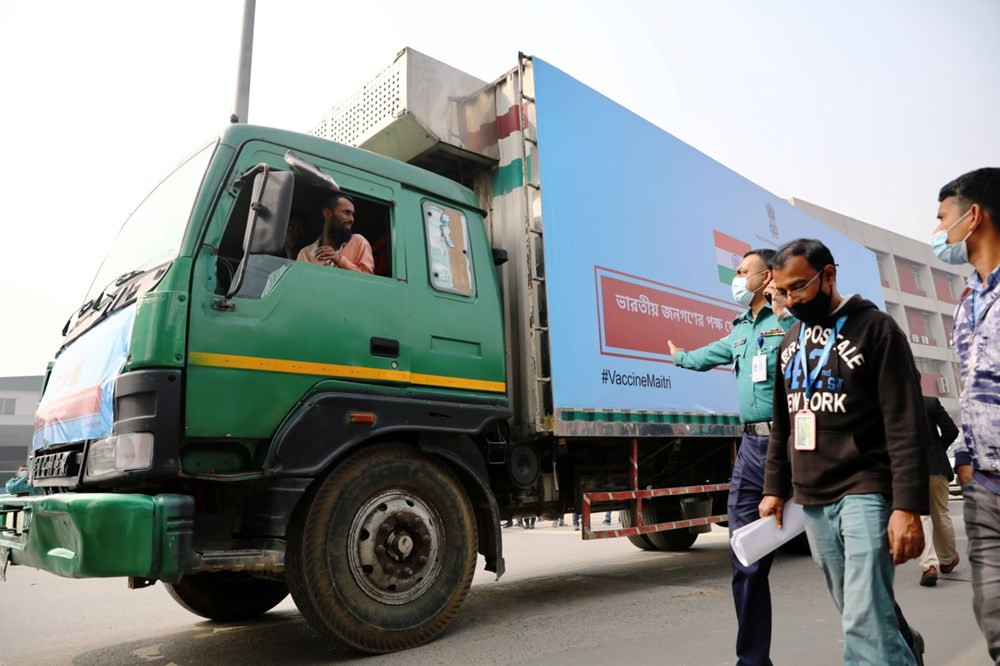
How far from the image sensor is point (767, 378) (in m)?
3.40

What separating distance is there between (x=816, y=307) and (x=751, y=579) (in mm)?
1249

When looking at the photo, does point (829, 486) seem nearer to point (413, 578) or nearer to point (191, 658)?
point (413, 578)

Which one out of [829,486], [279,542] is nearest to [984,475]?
[829,486]

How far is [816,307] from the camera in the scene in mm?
2502

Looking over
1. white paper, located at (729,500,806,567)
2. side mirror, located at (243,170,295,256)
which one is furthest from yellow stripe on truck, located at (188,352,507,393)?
white paper, located at (729,500,806,567)

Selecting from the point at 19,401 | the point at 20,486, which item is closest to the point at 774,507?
the point at 20,486

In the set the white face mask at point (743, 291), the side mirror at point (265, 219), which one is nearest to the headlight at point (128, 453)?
the side mirror at point (265, 219)

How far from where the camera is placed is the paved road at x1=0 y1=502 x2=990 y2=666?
3600 mm

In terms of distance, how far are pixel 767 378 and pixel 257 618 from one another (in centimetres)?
388

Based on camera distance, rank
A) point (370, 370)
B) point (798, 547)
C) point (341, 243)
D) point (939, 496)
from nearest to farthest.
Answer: point (370, 370) < point (341, 243) < point (939, 496) < point (798, 547)

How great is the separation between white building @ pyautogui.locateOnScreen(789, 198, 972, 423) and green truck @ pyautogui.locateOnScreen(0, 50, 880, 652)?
35.5 m

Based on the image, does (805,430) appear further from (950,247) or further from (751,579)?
(751,579)

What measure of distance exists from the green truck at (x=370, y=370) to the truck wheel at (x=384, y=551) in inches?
0.5

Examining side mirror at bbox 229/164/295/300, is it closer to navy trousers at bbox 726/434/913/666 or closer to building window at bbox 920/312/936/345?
navy trousers at bbox 726/434/913/666
